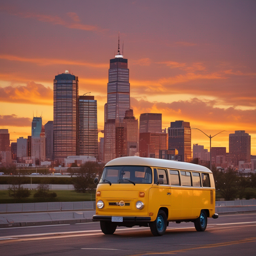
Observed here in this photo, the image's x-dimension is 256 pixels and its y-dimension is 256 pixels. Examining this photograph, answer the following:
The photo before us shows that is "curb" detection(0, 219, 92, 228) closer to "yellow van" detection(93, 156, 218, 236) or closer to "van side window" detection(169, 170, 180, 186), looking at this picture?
"yellow van" detection(93, 156, 218, 236)

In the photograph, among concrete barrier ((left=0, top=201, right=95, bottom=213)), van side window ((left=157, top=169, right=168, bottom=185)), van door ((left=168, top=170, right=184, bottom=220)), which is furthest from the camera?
concrete barrier ((left=0, top=201, right=95, bottom=213))

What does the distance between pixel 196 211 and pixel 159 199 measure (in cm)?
339

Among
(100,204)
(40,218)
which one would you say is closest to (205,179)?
(100,204)

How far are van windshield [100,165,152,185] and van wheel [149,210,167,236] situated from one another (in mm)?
1297

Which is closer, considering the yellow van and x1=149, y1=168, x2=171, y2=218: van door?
the yellow van

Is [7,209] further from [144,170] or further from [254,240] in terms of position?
[254,240]

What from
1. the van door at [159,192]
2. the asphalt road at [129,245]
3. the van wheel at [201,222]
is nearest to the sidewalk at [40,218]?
the asphalt road at [129,245]

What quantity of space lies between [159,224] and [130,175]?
6.48ft

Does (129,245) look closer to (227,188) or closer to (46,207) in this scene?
(46,207)

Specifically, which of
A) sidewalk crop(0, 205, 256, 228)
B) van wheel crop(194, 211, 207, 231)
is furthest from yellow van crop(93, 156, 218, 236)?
sidewalk crop(0, 205, 256, 228)

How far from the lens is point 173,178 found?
59.3ft

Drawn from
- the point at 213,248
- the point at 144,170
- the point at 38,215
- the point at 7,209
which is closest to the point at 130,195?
the point at 144,170

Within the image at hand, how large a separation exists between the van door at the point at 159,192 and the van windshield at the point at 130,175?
31 centimetres

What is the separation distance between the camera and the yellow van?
1603cm
